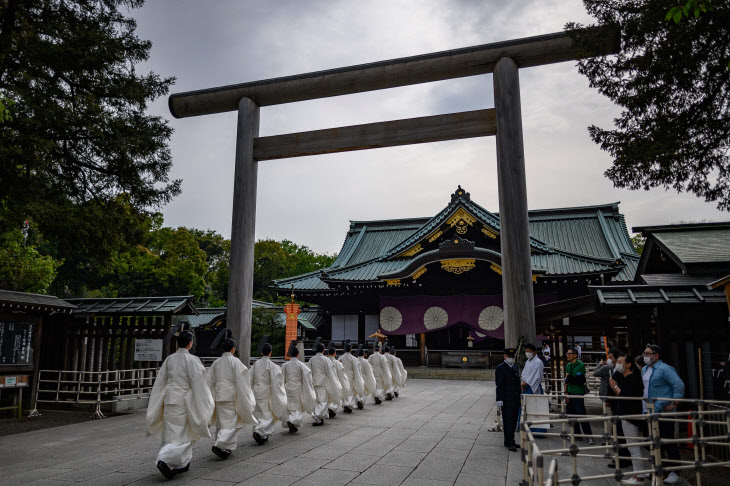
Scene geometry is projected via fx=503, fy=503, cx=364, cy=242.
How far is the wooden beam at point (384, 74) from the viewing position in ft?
26.5

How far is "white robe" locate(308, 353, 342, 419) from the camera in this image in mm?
9242

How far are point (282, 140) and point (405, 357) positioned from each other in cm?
1562

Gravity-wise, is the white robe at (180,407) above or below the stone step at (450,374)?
above

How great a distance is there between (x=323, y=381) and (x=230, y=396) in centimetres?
294

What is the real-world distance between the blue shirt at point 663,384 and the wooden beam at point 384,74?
177 inches

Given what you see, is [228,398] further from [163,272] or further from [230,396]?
[163,272]

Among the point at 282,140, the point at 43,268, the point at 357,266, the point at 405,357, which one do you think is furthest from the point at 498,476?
the point at 43,268

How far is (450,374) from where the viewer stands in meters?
20.2

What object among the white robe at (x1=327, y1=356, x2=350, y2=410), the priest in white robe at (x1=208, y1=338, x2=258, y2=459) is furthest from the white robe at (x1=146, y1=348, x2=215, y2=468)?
the white robe at (x1=327, y1=356, x2=350, y2=410)

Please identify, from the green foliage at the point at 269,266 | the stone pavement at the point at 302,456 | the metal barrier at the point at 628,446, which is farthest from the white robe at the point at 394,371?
the green foliage at the point at 269,266

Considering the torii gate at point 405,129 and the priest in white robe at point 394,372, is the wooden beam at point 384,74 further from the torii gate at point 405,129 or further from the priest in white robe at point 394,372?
the priest in white robe at point 394,372

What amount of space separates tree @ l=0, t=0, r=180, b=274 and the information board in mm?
1773

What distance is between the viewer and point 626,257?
22531 mm

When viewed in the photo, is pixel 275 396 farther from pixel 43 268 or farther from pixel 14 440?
pixel 43 268
